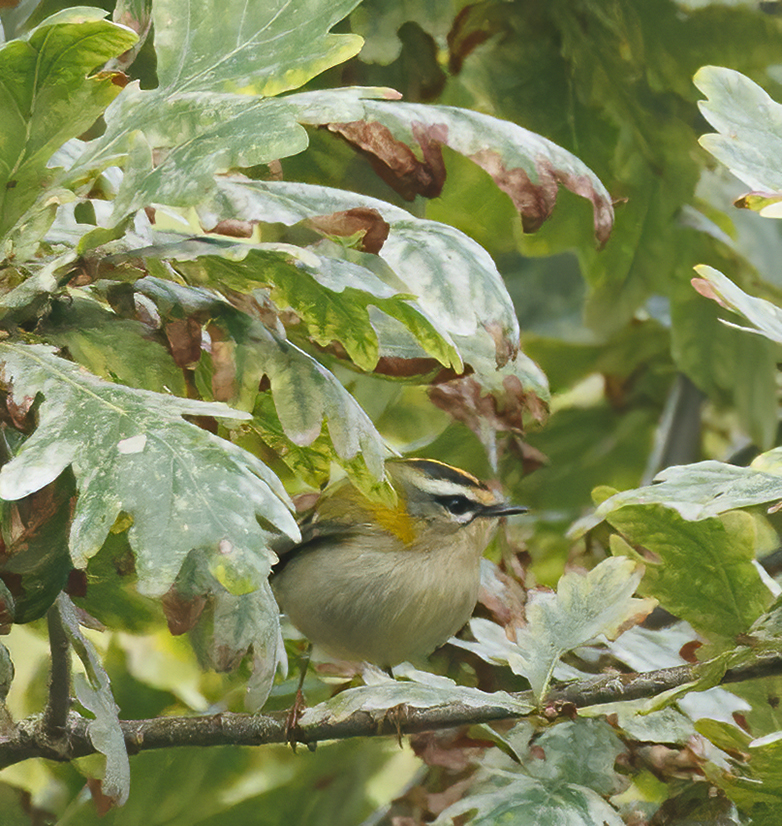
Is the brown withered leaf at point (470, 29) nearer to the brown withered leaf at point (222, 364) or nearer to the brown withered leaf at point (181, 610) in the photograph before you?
the brown withered leaf at point (222, 364)

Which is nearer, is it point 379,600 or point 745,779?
point 745,779

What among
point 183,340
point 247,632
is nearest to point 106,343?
point 183,340

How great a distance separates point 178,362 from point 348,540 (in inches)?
29.0

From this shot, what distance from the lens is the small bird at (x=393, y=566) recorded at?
1.42m

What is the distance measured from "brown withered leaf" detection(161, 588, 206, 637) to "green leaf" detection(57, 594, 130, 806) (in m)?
0.11

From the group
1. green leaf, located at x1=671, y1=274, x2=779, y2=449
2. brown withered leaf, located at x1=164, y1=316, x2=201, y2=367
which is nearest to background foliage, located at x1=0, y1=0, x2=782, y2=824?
brown withered leaf, located at x1=164, y1=316, x2=201, y2=367

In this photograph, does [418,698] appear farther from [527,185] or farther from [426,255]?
[527,185]

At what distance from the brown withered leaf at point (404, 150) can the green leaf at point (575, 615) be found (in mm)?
395

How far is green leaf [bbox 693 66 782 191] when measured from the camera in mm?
870

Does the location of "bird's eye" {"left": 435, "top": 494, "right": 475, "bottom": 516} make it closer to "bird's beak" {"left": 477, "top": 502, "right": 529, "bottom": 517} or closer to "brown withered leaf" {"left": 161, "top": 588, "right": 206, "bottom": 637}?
"bird's beak" {"left": 477, "top": 502, "right": 529, "bottom": 517}

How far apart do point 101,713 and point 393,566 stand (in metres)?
0.65

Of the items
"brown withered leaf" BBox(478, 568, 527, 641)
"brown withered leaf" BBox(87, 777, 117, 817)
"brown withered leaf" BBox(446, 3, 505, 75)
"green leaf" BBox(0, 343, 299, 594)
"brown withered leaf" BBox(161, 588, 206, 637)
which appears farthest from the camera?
"brown withered leaf" BBox(446, 3, 505, 75)

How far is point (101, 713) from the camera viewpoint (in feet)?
2.94

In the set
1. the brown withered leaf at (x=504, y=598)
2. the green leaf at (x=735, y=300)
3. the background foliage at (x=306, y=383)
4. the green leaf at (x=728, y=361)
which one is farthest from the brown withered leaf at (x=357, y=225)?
the green leaf at (x=728, y=361)
